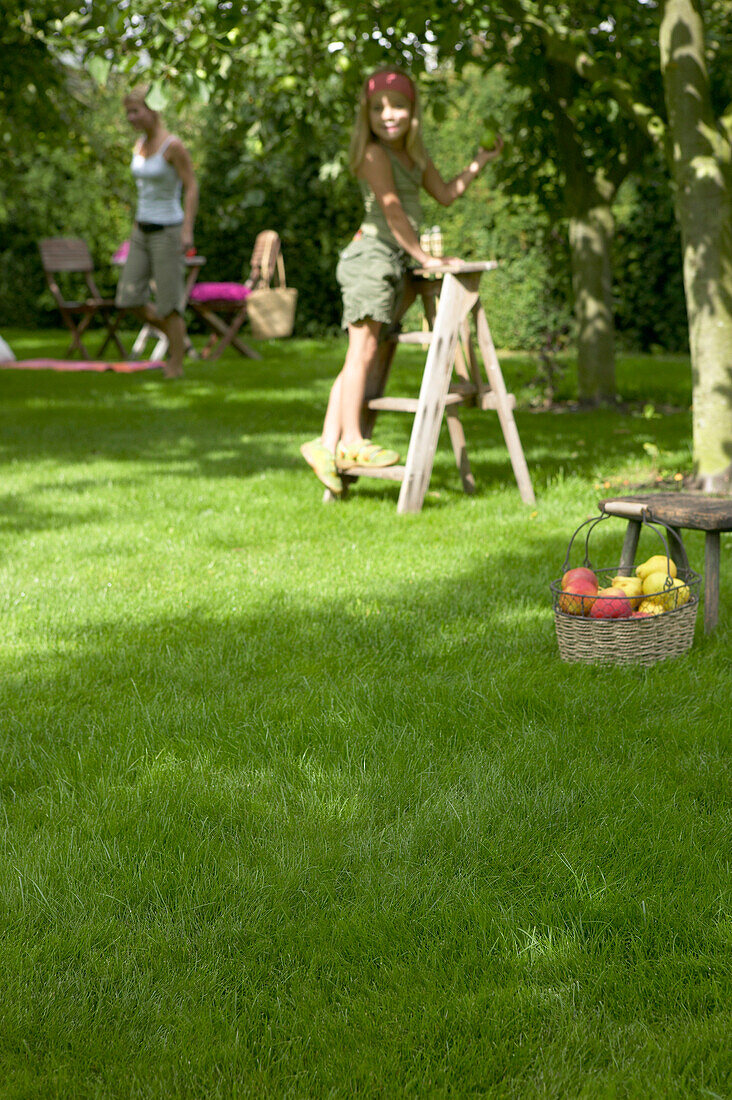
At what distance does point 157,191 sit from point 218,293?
2.75 metres

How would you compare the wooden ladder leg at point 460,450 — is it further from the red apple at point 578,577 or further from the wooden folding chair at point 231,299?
the wooden folding chair at point 231,299

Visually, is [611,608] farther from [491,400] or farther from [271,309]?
[271,309]

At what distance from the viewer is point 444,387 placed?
17.1 ft

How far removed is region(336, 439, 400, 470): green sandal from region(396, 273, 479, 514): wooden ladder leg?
3.9 inches

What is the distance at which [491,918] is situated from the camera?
1.94m

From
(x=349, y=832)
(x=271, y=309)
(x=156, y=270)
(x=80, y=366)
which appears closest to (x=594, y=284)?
(x=156, y=270)

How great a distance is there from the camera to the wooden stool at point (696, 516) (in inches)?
126

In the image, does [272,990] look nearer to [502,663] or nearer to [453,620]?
[502,663]

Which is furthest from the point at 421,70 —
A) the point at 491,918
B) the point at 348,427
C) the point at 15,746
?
the point at 491,918

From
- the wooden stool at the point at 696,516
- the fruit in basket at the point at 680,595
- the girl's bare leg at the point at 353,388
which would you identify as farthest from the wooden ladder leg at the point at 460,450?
the fruit in basket at the point at 680,595

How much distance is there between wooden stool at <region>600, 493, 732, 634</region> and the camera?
321 centimetres

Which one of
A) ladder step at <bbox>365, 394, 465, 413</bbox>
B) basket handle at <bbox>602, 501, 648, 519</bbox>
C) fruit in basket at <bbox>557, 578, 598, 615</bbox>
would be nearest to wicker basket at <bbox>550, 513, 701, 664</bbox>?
fruit in basket at <bbox>557, 578, 598, 615</bbox>

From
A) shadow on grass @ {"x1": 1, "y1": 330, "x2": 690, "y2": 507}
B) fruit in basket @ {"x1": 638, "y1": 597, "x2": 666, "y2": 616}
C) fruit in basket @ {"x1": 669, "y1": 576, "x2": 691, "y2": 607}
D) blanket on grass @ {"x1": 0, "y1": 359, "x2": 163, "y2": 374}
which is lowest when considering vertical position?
shadow on grass @ {"x1": 1, "y1": 330, "x2": 690, "y2": 507}

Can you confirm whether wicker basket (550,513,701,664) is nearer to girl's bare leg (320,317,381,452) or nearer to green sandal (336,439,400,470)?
green sandal (336,439,400,470)
